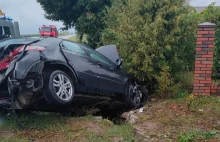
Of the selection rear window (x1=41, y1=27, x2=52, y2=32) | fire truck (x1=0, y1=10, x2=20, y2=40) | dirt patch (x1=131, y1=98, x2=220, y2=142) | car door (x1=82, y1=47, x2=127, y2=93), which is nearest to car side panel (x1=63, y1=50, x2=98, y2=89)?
car door (x1=82, y1=47, x2=127, y2=93)

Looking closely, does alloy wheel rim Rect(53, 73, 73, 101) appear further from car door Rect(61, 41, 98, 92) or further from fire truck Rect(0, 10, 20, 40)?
fire truck Rect(0, 10, 20, 40)

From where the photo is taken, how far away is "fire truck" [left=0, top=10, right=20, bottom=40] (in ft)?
42.0

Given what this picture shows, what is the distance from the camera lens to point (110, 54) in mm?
6699

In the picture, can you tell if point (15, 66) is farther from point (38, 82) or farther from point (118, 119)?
point (118, 119)

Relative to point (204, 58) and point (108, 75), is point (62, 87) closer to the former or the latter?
point (108, 75)

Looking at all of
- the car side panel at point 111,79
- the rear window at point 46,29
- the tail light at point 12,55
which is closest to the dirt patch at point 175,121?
the car side panel at point 111,79

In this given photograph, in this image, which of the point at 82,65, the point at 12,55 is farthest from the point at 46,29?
the point at 12,55

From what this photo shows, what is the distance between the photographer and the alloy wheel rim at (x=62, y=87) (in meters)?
4.56

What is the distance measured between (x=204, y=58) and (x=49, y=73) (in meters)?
3.59

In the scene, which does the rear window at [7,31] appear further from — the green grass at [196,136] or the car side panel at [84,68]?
the green grass at [196,136]

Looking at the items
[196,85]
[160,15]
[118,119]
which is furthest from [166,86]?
[160,15]

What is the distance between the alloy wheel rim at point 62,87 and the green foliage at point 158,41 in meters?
2.62

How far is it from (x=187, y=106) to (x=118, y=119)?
5.93 ft

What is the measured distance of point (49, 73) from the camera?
4.53 metres
